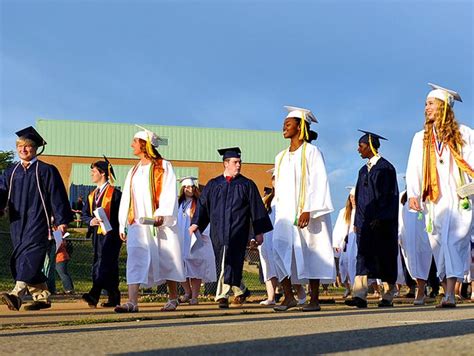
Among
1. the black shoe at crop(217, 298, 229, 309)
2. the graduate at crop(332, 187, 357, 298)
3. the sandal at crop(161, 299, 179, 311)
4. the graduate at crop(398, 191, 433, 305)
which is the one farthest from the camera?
the graduate at crop(332, 187, 357, 298)

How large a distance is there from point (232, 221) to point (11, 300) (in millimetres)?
3069

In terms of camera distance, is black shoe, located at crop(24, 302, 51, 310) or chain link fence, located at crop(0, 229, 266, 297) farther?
chain link fence, located at crop(0, 229, 266, 297)

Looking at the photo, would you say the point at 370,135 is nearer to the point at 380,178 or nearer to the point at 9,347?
the point at 380,178

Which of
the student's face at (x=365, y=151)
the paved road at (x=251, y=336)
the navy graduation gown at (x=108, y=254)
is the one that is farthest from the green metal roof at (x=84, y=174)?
the paved road at (x=251, y=336)

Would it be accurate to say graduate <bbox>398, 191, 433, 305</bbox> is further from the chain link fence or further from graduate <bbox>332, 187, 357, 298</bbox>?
the chain link fence

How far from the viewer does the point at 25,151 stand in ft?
34.8

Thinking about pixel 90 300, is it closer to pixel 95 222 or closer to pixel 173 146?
pixel 95 222

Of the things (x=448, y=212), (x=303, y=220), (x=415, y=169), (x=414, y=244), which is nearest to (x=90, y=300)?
(x=303, y=220)

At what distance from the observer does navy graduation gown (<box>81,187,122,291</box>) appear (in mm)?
11336

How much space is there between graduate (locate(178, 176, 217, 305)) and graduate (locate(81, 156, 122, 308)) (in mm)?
1926

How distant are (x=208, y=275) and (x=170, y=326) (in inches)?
279

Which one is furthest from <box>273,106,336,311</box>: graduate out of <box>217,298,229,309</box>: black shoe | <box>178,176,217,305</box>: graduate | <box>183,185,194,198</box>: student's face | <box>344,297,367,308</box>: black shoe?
<box>183,185,194,198</box>: student's face

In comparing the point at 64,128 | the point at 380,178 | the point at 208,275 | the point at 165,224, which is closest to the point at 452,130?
the point at 380,178

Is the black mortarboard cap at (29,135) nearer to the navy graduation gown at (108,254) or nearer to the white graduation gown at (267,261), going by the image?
the navy graduation gown at (108,254)
